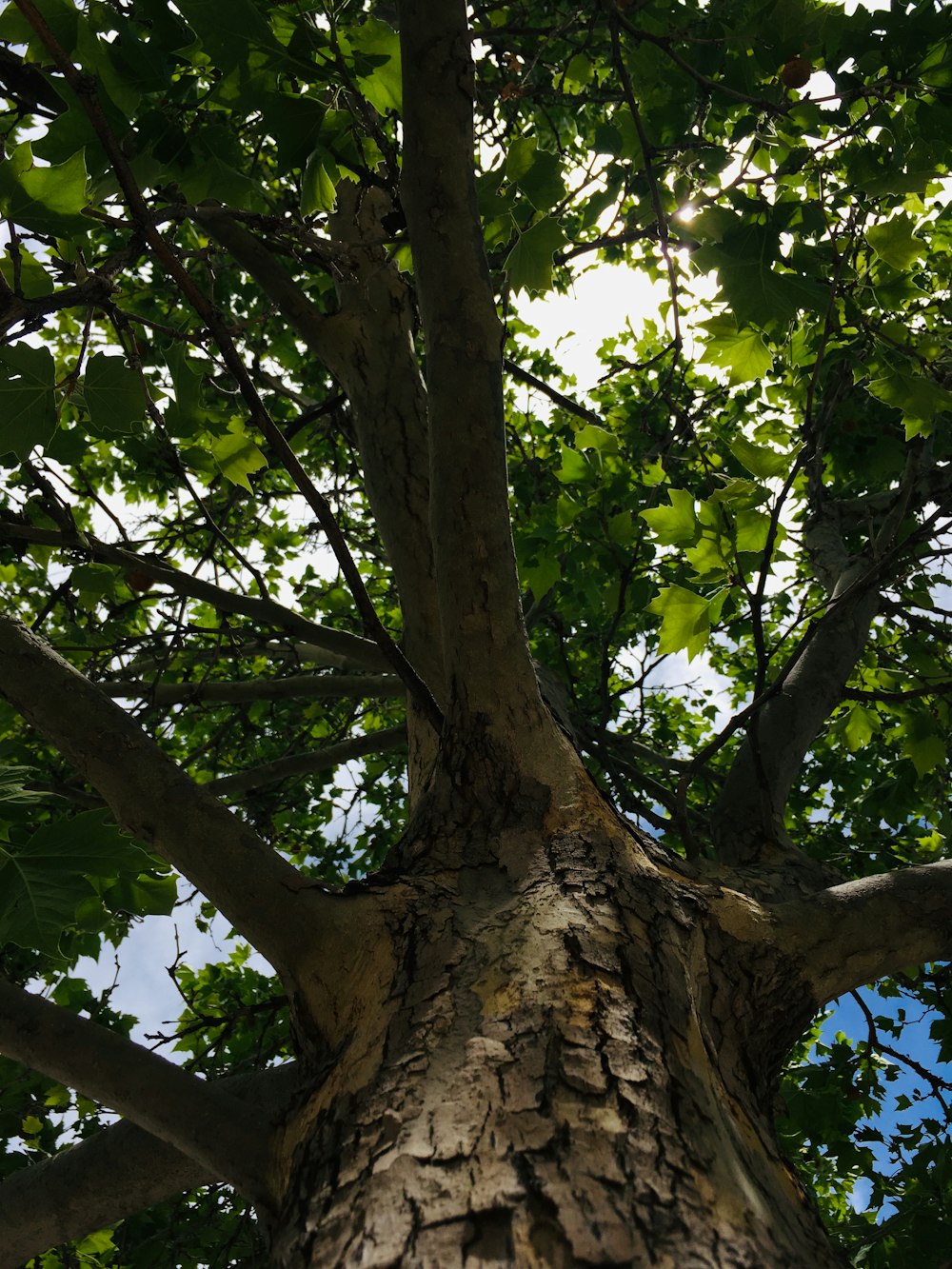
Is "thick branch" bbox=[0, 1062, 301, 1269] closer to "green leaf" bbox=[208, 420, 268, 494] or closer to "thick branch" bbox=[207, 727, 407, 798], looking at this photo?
"green leaf" bbox=[208, 420, 268, 494]

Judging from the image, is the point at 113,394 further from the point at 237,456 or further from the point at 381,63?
the point at 381,63

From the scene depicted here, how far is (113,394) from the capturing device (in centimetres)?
175

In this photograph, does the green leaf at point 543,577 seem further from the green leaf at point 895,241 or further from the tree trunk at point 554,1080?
the tree trunk at point 554,1080

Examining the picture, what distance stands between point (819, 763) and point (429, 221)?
546 centimetres

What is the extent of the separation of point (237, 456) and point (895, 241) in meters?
1.80

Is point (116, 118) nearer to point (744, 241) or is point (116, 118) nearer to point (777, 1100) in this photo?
point (744, 241)

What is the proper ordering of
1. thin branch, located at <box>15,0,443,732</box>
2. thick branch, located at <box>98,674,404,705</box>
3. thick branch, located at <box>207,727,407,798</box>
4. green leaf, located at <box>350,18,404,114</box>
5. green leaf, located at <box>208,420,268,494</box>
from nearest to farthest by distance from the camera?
thin branch, located at <box>15,0,443,732</box>, green leaf, located at <box>350,18,404,114</box>, green leaf, located at <box>208,420,268,494</box>, thick branch, located at <box>98,674,404,705</box>, thick branch, located at <box>207,727,407,798</box>

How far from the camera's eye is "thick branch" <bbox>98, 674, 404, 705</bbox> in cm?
363

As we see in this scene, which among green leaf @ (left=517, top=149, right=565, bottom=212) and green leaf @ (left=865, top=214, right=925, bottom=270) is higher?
green leaf @ (left=517, top=149, right=565, bottom=212)

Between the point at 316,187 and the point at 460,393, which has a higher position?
the point at 316,187

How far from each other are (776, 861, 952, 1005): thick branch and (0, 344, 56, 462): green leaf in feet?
5.75

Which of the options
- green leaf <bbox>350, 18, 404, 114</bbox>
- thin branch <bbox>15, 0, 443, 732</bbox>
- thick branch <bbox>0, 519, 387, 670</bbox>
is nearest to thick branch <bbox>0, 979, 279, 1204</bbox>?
thin branch <bbox>15, 0, 443, 732</bbox>

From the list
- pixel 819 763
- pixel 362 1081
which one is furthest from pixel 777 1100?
pixel 819 763

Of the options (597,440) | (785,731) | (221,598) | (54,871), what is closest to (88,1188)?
(54,871)
